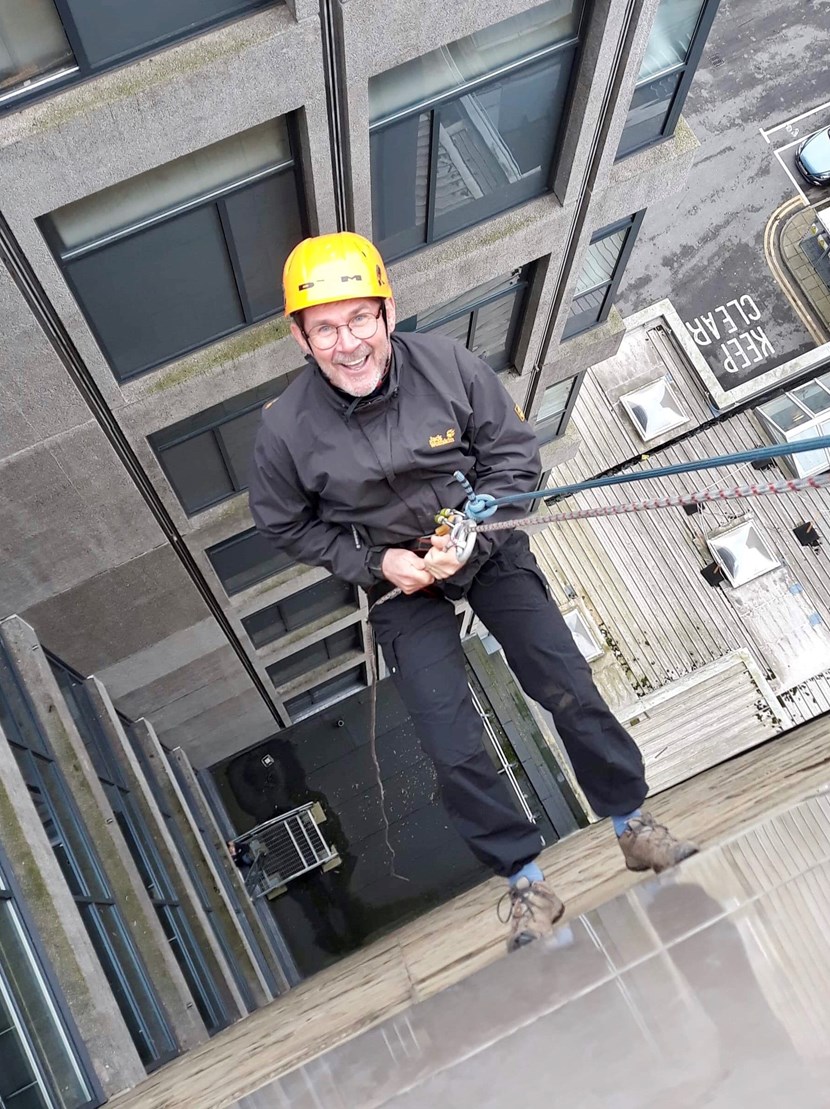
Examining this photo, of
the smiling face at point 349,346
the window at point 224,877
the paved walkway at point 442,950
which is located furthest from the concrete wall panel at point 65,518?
the window at point 224,877

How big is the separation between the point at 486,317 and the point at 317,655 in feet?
23.0

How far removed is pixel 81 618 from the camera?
9.36m

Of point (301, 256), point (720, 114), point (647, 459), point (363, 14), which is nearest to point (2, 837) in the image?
point (301, 256)

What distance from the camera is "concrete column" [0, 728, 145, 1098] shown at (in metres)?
6.66

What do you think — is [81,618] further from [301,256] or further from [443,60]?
[443,60]

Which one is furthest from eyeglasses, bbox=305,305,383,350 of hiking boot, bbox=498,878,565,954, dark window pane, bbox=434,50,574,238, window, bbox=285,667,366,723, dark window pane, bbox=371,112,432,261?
window, bbox=285,667,366,723

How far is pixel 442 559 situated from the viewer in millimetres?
5535

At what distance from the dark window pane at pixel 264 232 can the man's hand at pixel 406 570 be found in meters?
2.45

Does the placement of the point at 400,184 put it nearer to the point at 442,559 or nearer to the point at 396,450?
the point at 396,450

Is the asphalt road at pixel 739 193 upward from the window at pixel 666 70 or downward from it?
upward

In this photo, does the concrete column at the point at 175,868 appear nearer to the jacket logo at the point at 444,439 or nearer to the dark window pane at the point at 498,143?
the jacket logo at the point at 444,439

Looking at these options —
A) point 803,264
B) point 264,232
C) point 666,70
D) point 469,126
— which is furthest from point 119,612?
point 803,264

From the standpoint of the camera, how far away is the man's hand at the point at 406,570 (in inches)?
231

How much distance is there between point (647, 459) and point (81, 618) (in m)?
12.8
